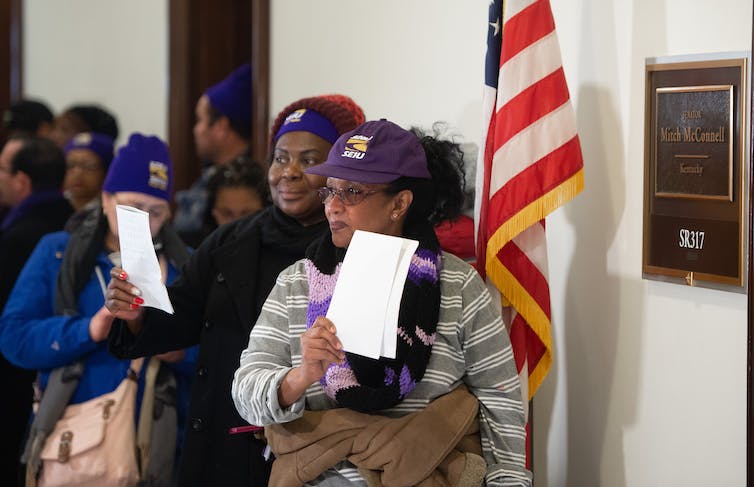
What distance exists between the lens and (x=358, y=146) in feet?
6.89

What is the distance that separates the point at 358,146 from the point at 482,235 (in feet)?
1.93

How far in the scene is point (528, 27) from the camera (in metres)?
2.46

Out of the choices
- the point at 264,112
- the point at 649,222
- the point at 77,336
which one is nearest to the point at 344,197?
the point at 649,222

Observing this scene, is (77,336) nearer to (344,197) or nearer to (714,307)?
(344,197)

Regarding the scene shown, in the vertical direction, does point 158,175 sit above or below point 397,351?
above

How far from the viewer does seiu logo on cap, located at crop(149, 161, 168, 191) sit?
3107mm

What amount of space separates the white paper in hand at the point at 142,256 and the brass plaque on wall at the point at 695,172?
1200 millimetres

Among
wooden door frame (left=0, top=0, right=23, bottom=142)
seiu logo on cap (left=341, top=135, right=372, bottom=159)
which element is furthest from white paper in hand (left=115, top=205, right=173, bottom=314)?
wooden door frame (left=0, top=0, right=23, bottom=142)

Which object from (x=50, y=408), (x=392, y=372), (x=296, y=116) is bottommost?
(x=50, y=408)

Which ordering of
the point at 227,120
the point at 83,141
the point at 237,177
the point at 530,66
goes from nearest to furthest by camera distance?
the point at 530,66, the point at 237,177, the point at 83,141, the point at 227,120

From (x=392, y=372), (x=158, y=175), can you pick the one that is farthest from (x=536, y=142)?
(x=158, y=175)

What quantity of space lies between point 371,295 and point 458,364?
0.35 meters

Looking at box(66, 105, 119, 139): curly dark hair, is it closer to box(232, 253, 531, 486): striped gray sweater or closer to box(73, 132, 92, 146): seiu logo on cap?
box(73, 132, 92, 146): seiu logo on cap

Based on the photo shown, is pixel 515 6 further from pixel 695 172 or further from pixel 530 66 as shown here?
pixel 695 172
